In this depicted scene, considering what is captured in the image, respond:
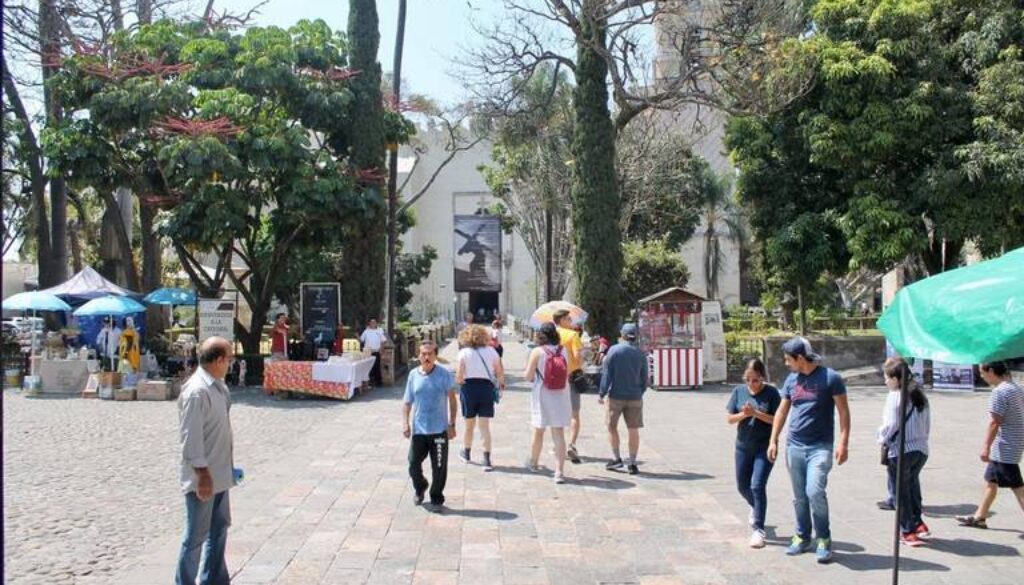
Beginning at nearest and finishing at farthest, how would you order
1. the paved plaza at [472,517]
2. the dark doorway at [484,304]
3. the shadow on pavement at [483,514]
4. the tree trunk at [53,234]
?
the paved plaza at [472,517] → the shadow on pavement at [483,514] → the tree trunk at [53,234] → the dark doorway at [484,304]

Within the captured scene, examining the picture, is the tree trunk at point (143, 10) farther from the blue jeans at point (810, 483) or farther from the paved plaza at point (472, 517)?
the blue jeans at point (810, 483)

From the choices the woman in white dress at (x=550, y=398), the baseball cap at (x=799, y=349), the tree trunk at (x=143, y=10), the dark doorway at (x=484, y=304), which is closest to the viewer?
the baseball cap at (x=799, y=349)

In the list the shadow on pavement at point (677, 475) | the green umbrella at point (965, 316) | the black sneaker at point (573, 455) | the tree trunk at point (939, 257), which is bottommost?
the shadow on pavement at point (677, 475)

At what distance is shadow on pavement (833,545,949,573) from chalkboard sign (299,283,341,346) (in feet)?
52.6

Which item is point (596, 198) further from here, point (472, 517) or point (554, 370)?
point (472, 517)

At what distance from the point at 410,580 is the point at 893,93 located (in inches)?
731

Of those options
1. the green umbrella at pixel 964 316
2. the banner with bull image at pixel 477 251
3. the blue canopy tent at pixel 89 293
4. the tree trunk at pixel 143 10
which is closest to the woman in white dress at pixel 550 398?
the green umbrella at pixel 964 316

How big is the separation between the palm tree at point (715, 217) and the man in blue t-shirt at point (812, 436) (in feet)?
143

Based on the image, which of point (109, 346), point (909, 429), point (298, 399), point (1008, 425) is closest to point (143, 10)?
point (109, 346)

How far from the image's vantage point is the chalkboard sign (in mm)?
21234

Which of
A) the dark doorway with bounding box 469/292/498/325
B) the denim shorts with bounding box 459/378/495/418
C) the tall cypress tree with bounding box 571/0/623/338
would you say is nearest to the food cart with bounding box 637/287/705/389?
the tall cypress tree with bounding box 571/0/623/338

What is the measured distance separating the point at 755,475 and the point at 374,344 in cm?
1465

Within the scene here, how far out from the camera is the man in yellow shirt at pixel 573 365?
10719mm

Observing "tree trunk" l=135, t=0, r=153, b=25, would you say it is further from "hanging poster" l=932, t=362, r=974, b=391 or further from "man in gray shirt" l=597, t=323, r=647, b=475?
"hanging poster" l=932, t=362, r=974, b=391
